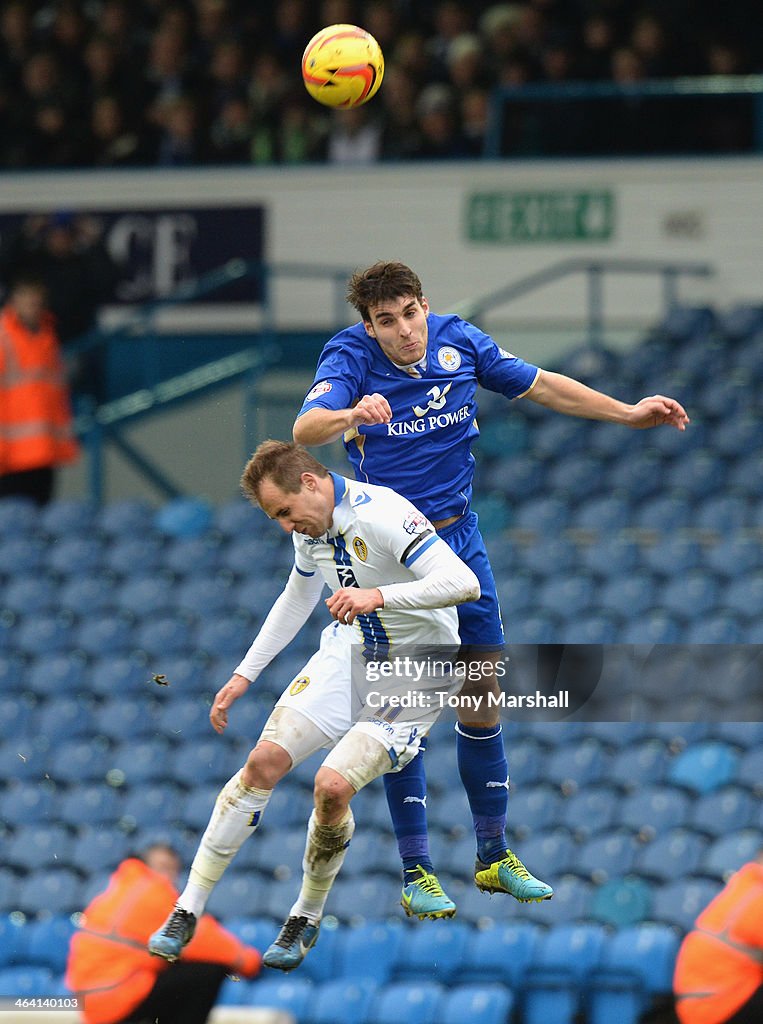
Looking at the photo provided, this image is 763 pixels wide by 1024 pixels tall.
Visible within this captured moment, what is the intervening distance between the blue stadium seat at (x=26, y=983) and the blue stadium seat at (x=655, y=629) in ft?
13.2

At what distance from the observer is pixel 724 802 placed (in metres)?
10.4

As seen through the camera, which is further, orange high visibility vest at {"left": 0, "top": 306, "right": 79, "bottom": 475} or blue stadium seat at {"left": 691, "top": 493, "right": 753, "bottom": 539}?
orange high visibility vest at {"left": 0, "top": 306, "right": 79, "bottom": 475}

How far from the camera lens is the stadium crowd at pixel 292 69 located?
15.2 meters

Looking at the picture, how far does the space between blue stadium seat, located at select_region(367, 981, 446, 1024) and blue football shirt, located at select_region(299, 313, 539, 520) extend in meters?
3.30

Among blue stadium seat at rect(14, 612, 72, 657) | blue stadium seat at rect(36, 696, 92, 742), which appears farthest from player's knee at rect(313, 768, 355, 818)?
blue stadium seat at rect(14, 612, 72, 657)

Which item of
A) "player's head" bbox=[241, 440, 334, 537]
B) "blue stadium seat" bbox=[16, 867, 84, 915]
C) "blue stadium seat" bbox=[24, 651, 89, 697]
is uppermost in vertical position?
"player's head" bbox=[241, 440, 334, 537]

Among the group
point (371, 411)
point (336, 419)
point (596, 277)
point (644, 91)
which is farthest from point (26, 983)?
point (644, 91)

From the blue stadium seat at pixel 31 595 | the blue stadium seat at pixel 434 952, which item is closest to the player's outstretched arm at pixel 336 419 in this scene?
the blue stadium seat at pixel 434 952

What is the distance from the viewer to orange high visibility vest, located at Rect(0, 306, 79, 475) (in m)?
14.0

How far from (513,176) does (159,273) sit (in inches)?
131

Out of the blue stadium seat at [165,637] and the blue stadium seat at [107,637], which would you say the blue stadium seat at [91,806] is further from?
the blue stadium seat at [107,637]

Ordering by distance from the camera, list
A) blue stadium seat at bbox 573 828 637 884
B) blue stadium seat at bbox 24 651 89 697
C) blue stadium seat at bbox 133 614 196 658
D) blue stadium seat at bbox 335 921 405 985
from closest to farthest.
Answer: blue stadium seat at bbox 335 921 405 985, blue stadium seat at bbox 573 828 637 884, blue stadium seat at bbox 133 614 196 658, blue stadium seat at bbox 24 651 89 697

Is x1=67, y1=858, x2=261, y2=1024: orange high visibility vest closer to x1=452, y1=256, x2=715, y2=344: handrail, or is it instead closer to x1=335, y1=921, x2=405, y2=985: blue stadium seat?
x1=335, y1=921, x2=405, y2=985: blue stadium seat

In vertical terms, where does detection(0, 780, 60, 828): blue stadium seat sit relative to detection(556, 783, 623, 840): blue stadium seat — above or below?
below
